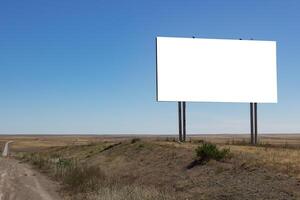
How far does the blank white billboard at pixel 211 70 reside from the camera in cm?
3750

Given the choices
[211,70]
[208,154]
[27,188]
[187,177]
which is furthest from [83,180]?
[211,70]

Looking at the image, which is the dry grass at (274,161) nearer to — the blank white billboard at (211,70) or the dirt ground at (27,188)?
the dirt ground at (27,188)

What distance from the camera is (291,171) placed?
19.4 metres

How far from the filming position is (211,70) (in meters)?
38.0

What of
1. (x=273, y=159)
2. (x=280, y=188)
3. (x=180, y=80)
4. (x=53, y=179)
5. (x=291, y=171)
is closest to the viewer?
(x=280, y=188)

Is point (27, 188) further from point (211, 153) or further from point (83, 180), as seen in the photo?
point (211, 153)

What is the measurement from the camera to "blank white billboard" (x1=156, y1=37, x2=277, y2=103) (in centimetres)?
3750

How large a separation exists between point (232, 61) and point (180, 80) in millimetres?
3993

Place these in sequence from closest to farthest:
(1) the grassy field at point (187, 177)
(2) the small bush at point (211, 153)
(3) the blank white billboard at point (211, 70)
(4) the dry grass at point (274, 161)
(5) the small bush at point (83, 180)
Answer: (1) the grassy field at point (187, 177) < (4) the dry grass at point (274, 161) < (5) the small bush at point (83, 180) < (2) the small bush at point (211, 153) < (3) the blank white billboard at point (211, 70)

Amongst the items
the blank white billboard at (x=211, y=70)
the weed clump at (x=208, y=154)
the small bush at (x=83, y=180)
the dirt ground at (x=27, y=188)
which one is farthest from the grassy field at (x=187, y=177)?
the blank white billboard at (x=211, y=70)

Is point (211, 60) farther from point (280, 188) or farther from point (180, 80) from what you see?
point (280, 188)

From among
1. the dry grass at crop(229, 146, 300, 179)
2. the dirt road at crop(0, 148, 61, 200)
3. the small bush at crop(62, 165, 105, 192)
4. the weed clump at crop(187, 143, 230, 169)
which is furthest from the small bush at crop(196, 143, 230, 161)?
the dirt road at crop(0, 148, 61, 200)

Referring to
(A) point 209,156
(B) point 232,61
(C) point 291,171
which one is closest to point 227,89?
(B) point 232,61

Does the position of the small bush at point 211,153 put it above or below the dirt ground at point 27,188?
above
